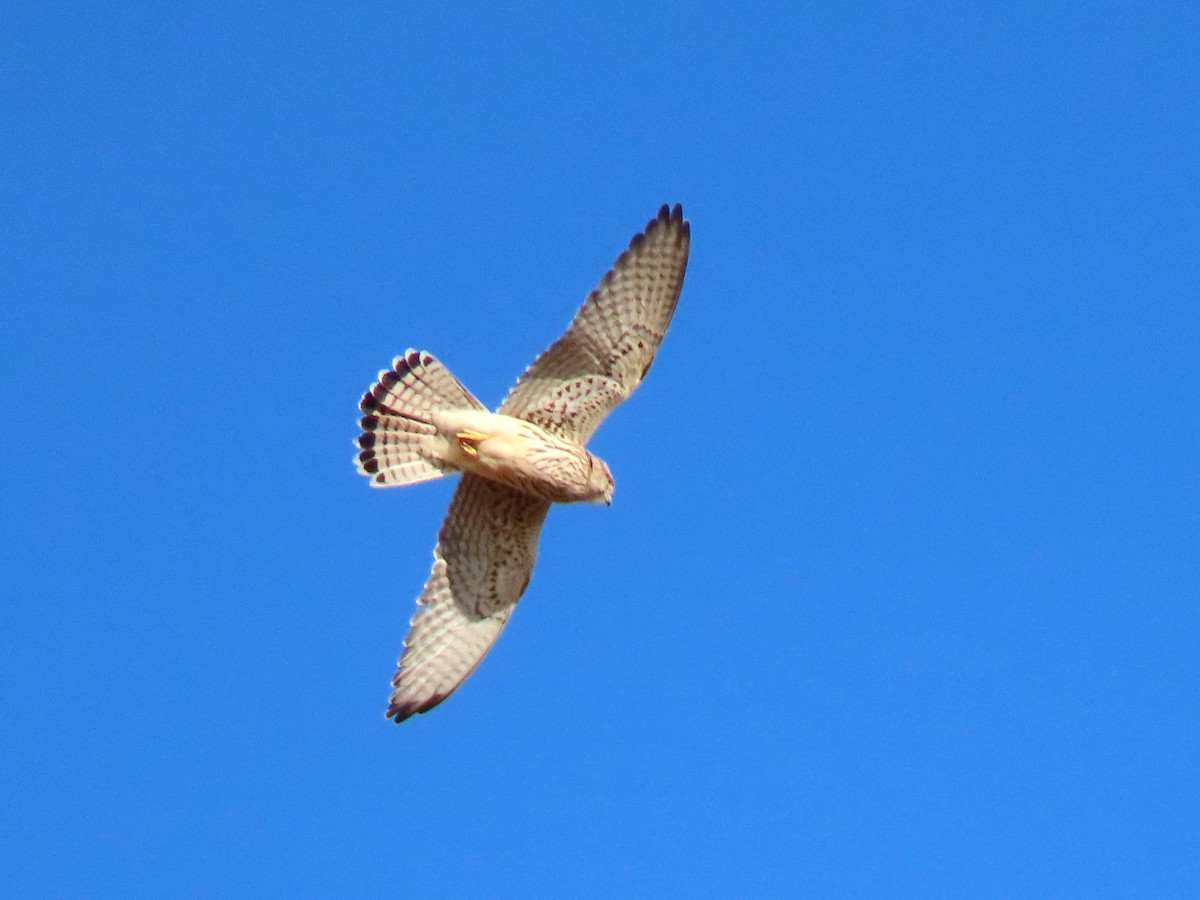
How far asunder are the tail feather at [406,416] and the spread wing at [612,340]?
0.36 meters

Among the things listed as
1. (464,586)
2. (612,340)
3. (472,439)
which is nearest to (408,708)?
(464,586)

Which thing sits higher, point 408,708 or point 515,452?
point 515,452

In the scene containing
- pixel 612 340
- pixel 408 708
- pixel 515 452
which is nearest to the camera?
pixel 515 452

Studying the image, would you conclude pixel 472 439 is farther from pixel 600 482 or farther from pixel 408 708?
pixel 408 708

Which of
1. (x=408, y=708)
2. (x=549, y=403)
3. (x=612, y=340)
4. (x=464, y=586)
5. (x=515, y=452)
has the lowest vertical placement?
(x=408, y=708)

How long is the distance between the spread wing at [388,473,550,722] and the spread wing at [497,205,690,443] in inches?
24.1

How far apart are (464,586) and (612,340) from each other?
69.6 inches

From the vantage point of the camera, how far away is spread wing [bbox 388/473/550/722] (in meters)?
10.9

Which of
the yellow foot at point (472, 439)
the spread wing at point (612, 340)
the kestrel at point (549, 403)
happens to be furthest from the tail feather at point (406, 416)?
the spread wing at point (612, 340)

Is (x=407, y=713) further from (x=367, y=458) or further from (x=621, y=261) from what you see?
(x=621, y=261)

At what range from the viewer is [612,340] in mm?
10406

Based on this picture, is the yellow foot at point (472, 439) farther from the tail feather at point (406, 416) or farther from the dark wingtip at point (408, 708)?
the dark wingtip at point (408, 708)

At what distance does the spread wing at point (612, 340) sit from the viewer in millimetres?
10344

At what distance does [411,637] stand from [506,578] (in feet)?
2.15
